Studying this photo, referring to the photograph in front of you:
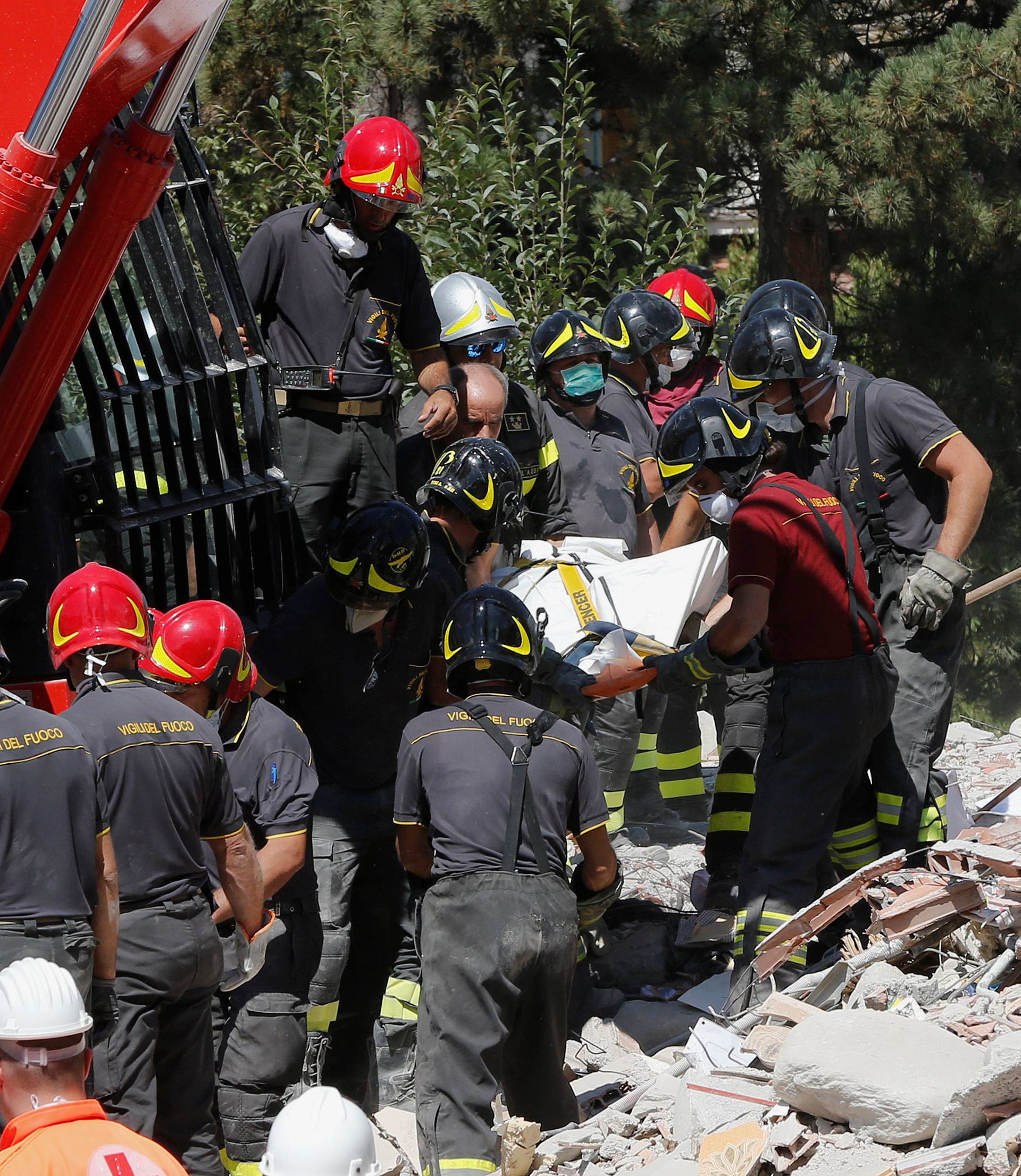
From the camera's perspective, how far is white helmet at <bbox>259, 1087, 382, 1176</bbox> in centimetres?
253

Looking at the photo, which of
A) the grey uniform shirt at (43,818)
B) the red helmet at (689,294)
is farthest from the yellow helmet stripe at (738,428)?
the grey uniform shirt at (43,818)

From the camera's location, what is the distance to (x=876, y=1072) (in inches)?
160

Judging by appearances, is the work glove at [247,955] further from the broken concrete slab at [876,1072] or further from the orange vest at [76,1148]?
the orange vest at [76,1148]

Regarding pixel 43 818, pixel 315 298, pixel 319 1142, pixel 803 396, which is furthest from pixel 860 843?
pixel 319 1142

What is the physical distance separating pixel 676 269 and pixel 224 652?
4.81 meters

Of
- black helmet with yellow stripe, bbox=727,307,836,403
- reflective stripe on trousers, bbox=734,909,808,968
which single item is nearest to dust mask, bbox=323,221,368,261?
black helmet with yellow stripe, bbox=727,307,836,403

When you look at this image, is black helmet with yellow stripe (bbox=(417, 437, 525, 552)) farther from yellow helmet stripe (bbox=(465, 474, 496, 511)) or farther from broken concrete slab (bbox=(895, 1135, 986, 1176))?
broken concrete slab (bbox=(895, 1135, 986, 1176))

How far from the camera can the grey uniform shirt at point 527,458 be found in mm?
6172

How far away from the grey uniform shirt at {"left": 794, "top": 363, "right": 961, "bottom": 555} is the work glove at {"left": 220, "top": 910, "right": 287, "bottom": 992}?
101 inches

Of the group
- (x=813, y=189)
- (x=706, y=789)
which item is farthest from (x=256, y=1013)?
(x=813, y=189)

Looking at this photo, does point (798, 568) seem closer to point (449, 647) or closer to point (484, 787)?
point (449, 647)

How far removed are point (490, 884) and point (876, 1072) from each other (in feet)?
3.66

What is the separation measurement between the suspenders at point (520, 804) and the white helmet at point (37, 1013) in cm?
169

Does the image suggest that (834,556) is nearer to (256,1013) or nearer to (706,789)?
(256,1013)
